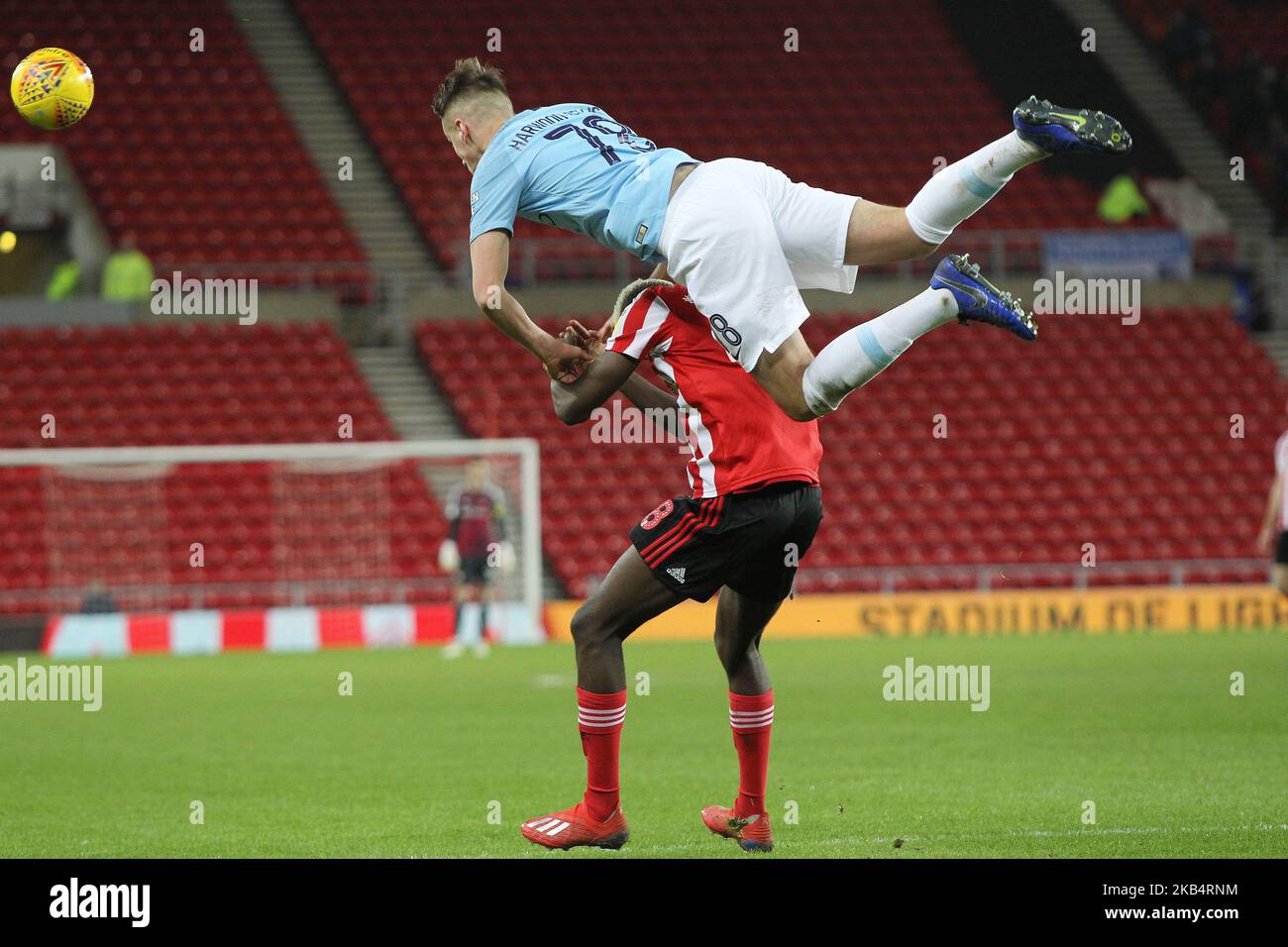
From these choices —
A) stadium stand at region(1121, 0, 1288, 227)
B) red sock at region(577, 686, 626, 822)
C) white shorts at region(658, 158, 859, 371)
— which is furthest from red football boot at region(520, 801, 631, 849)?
stadium stand at region(1121, 0, 1288, 227)

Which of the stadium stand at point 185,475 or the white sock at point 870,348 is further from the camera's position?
the stadium stand at point 185,475

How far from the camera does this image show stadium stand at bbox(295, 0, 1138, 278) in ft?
92.7

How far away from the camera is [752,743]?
22.7 ft

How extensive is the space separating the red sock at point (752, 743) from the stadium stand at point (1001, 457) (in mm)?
16009

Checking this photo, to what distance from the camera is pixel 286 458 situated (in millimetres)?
21938

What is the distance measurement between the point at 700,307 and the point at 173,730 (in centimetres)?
688

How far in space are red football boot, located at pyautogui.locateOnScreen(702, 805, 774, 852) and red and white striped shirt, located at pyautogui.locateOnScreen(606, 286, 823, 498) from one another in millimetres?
1308

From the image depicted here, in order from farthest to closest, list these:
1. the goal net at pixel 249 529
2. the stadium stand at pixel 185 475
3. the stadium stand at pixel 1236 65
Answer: the stadium stand at pixel 1236 65 → the stadium stand at pixel 185 475 → the goal net at pixel 249 529

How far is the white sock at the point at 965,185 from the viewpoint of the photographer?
6.21 meters
